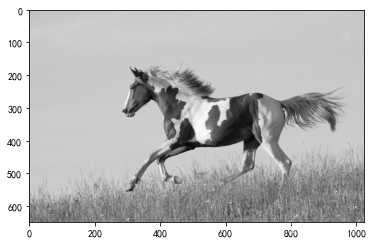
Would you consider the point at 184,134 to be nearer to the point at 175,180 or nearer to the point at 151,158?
the point at 151,158

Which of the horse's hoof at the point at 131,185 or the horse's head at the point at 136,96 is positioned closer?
the horse's hoof at the point at 131,185

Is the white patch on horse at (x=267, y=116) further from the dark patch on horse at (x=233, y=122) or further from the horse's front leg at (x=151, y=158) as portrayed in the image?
the horse's front leg at (x=151, y=158)

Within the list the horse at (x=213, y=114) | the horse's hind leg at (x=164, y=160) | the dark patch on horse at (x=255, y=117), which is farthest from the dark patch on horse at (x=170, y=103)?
the dark patch on horse at (x=255, y=117)

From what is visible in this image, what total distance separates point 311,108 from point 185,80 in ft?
7.61

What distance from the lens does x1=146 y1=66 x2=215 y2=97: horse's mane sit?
32.5ft

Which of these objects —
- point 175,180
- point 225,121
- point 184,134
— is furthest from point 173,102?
point 175,180

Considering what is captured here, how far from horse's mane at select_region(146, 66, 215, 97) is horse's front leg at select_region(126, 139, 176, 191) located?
3.56 ft

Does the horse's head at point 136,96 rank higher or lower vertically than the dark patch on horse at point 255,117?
higher

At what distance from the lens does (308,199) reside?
28.1 ft

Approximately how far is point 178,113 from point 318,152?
3.06 metres

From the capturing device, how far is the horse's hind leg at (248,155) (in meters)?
9.75

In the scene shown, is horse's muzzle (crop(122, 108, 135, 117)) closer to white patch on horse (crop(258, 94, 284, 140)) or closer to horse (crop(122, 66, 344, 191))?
horse (crop(122, 66, 344, 191))

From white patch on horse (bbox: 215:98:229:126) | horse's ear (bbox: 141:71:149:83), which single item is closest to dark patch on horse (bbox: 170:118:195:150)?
white patch on horse (bbox: 215:98:229:126)
